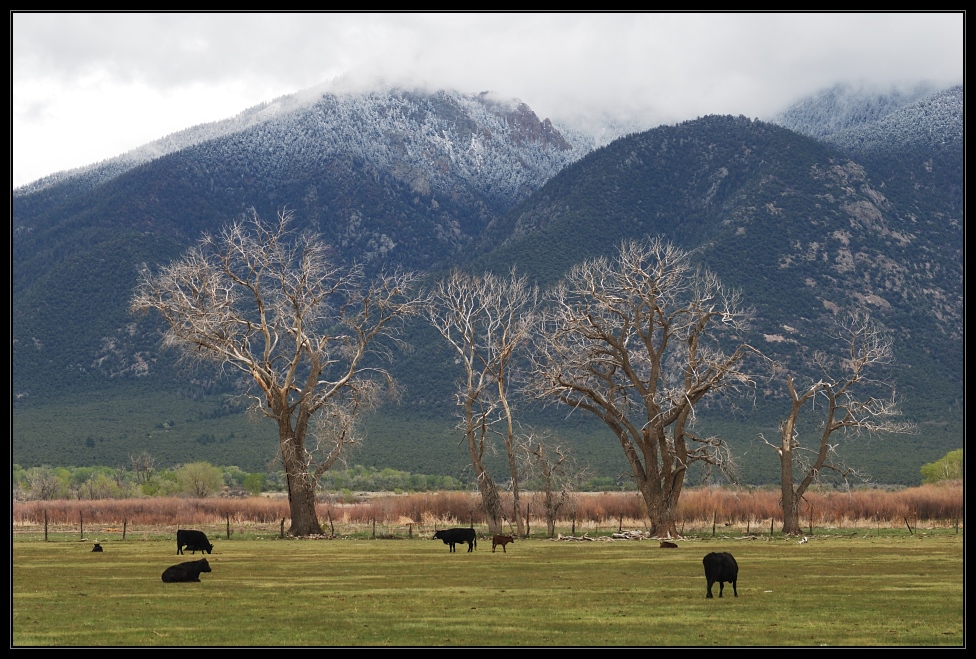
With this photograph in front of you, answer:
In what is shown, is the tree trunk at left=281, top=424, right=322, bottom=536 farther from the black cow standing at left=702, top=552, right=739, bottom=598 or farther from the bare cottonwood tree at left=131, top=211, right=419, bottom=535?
the black cow standing at left=702, top=552, right=739, bottom=598

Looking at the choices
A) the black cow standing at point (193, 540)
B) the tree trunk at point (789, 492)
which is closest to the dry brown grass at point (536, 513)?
the tree trunk at point (789, 492)

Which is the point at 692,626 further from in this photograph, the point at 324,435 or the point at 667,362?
the point at 667,362

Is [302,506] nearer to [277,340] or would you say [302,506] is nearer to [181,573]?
[277,340]

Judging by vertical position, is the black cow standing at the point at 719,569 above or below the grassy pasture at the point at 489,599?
above

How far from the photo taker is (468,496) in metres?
73.0

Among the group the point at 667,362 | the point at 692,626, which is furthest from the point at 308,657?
the point at 667,362

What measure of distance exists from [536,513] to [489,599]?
4892 cm

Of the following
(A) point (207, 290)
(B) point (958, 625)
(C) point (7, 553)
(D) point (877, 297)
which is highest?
(D) point (877, 297)

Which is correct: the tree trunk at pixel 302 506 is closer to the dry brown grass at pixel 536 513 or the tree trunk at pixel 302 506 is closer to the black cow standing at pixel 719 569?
the dry brown grass at pixel 536 513

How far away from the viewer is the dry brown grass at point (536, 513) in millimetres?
68750

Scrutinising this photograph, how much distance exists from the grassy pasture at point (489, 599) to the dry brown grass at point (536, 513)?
2324cm

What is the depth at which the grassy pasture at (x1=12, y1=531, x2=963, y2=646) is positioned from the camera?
21.9 meters

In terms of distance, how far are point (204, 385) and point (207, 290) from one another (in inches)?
3553

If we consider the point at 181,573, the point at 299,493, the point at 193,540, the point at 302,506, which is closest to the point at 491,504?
the point at 302,506
